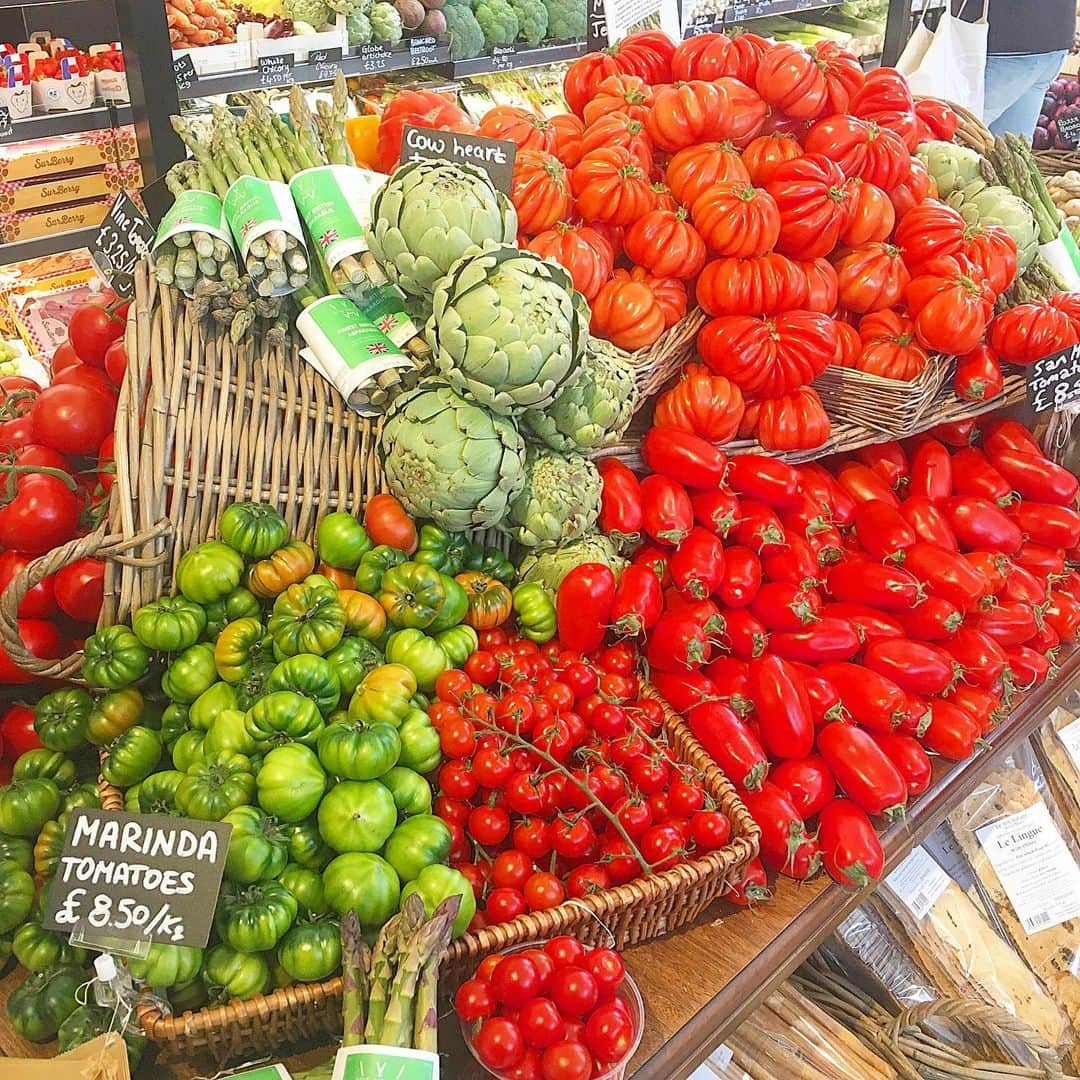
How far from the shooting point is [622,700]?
5.56 ft

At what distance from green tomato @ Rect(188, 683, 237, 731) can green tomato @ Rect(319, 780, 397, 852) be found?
0.24 meters

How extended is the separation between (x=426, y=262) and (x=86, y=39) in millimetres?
3231

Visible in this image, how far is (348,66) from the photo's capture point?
13.0 feet

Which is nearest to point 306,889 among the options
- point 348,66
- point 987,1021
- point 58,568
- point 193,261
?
point 58,568

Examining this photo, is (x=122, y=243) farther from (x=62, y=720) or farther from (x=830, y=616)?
(x=830, y=616)

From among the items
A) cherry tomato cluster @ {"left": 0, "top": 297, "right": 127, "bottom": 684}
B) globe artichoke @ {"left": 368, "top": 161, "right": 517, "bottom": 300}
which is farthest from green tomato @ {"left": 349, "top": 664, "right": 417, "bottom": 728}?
globe artichoke @ {"left": 368, "top": 161, "right": 517, "bottom": 300}

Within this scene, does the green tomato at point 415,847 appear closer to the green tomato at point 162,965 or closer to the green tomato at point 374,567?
the green tomato at point 162,965

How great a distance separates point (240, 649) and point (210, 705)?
0.09 m

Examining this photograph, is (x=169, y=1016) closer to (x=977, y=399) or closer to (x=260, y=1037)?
(x=260, y=1037)

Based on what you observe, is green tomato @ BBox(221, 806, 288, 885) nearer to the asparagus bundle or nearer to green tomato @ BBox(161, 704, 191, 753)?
green tomato @ BBox(161, 704, 191, 753)

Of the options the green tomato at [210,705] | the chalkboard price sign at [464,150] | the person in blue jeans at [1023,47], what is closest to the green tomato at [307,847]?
the green tomato at [210,705]

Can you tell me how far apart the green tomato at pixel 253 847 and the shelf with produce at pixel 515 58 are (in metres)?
3.80

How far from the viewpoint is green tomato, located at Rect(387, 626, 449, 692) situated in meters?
1.61

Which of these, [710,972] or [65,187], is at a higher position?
[65,187]
